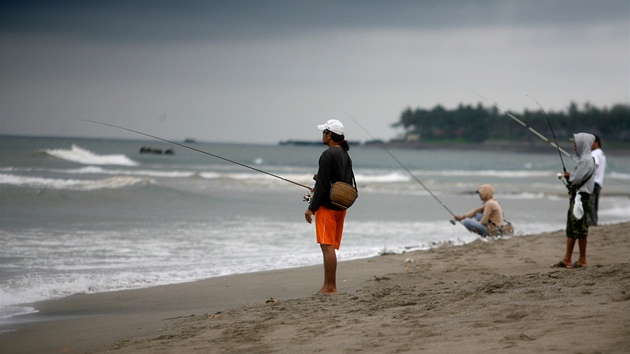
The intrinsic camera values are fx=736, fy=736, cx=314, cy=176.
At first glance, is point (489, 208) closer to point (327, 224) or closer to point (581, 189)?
point (581, 189)

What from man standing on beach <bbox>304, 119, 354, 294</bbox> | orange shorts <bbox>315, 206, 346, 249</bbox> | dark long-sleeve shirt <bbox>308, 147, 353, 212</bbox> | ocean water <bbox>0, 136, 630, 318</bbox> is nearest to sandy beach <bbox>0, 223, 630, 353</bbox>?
man standing on beach <bbox>304, 119, 354, 294</bbox>

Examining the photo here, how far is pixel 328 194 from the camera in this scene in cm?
582

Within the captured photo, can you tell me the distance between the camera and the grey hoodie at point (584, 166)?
7.15m

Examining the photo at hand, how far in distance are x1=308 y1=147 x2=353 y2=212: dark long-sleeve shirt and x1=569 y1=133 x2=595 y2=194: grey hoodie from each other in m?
2.64

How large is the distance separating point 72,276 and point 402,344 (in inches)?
184

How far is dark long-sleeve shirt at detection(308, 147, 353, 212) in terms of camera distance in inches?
228

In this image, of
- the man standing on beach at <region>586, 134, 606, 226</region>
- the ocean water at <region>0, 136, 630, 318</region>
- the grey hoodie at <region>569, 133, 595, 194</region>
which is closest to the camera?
the grey hoodie at <region>569, 133, 595, 194</region>

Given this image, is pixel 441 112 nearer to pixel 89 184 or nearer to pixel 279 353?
pixel 89 184

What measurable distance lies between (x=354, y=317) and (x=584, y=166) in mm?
3561

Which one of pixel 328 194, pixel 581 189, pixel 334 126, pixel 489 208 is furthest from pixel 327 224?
pixel 489 208

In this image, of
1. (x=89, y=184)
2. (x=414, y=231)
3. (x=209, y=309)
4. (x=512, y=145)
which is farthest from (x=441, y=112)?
(x=209, y=309)

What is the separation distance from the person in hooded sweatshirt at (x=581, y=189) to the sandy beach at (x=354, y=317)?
50 cm

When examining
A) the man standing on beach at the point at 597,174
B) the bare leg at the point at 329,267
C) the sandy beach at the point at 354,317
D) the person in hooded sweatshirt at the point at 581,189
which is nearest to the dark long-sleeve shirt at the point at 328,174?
the bare leg at the point at 329,267

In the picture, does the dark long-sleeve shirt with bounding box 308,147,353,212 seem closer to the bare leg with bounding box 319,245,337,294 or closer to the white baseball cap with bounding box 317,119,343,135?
the white baseball cap with bounding box 317,119,343,135
